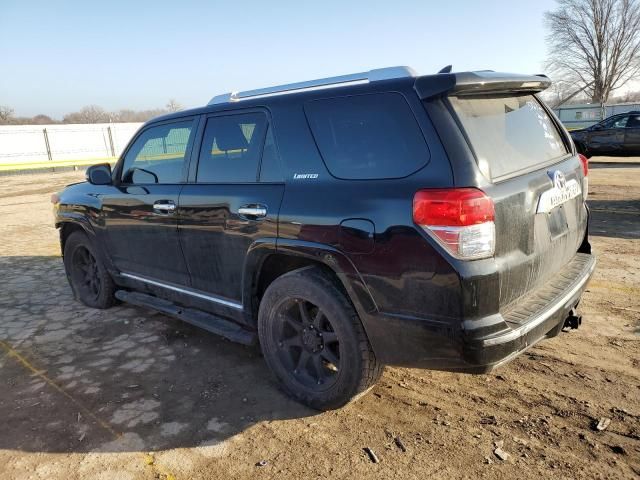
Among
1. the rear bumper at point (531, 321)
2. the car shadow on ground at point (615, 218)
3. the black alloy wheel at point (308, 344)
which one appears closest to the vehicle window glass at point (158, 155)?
the black alloy wheel at point (308, 344)

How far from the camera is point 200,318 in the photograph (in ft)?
12.5

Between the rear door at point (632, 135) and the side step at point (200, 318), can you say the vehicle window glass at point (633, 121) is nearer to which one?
the rear door at point (632, 135)

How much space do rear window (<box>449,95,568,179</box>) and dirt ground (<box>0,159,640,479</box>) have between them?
1.45m

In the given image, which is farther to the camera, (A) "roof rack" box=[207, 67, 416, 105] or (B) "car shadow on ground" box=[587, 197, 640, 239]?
(B) "car shadow on ground" box=[587, 197, 640, 239]

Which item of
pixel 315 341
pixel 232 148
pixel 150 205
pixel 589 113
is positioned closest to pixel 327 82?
pixel 232 148

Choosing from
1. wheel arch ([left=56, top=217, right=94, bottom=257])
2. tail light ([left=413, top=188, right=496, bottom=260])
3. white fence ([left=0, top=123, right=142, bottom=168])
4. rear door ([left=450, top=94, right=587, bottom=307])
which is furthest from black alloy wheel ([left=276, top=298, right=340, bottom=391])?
white fence ([left=0, top=123, right=142, bottom=168])

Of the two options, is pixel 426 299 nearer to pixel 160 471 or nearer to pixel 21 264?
pixel 160 471

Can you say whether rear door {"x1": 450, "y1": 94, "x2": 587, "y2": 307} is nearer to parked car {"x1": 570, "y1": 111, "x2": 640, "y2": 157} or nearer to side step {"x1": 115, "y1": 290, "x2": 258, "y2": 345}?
side step {"x1": 115, "y1": 290, "x2": 258, "y2": 345}

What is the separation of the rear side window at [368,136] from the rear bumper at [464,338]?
803mm

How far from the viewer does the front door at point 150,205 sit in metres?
3.90

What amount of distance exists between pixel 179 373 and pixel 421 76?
2.68 metres

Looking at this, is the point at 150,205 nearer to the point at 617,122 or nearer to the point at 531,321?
the point at 531,321

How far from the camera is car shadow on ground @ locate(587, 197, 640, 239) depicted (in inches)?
281

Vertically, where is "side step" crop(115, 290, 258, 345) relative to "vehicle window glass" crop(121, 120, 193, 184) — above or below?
below
